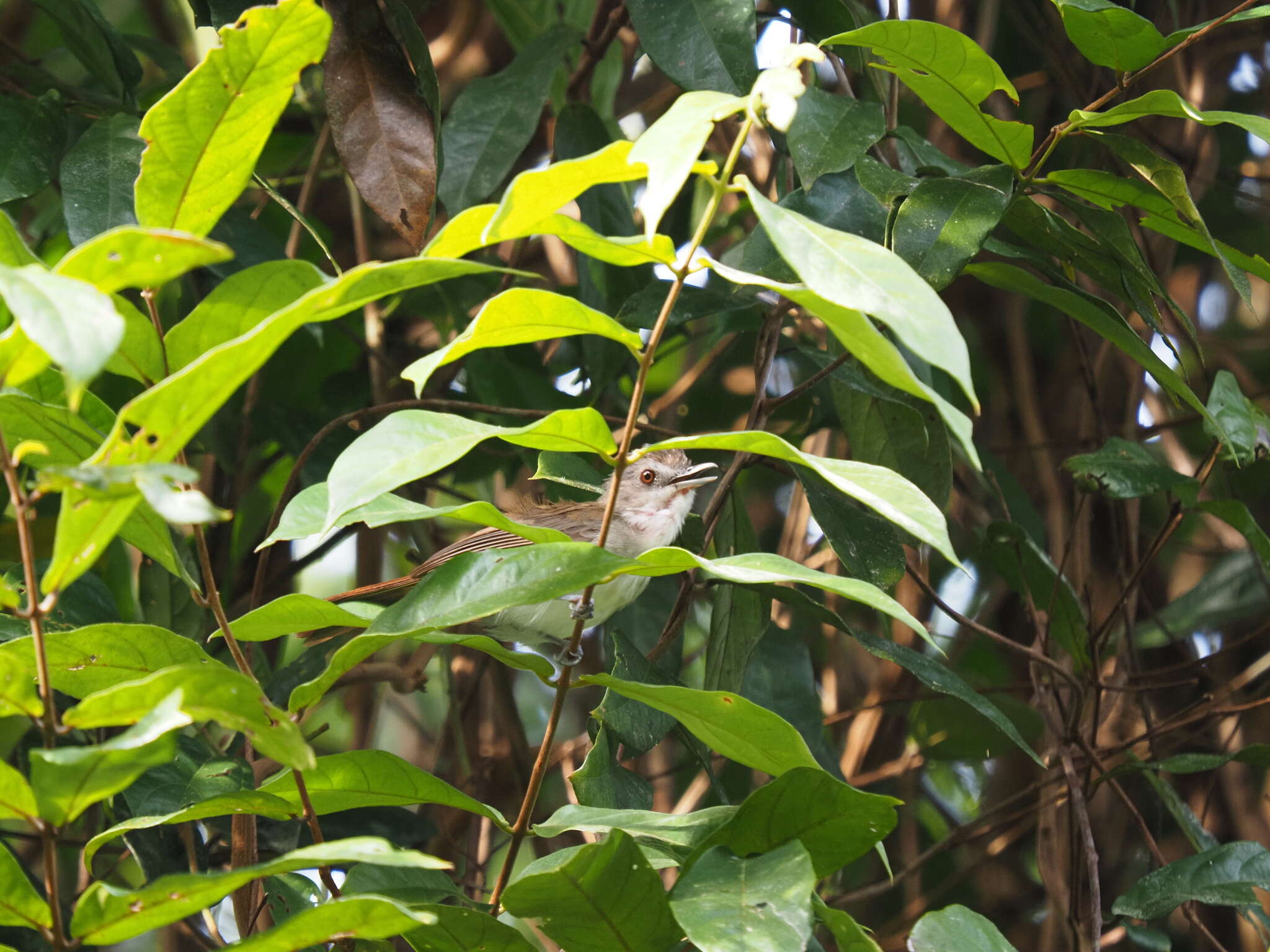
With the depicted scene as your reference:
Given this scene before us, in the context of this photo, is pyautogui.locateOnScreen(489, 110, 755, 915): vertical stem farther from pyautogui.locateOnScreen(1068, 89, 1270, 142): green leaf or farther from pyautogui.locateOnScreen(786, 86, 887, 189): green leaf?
pyautogui.locateOnScreen(1068, 89, 1270, 142): green leaf

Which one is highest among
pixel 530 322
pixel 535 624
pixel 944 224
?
pixel 530 322

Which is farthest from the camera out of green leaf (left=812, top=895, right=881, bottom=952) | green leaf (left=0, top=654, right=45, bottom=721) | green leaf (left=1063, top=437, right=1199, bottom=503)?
green leaf (left=1063, top=437, right=1199, bottom=503)

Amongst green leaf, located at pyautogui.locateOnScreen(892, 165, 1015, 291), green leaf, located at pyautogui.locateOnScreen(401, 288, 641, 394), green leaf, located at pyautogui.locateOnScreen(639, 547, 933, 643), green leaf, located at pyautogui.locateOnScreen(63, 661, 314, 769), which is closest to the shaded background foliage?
green leaf, located at pyautogui.locateOnScreen(892, 165, 1015, 291)

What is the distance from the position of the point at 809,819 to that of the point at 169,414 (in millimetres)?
971

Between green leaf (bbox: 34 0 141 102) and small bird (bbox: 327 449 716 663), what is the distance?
158 centimetres

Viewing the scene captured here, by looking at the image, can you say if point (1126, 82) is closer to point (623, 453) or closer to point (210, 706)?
point (623, 453)

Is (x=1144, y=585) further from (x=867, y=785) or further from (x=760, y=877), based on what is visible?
(x=760, y=877)

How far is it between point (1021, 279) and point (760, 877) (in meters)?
1.26

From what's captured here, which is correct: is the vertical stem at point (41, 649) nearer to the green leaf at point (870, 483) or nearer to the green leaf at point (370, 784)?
the green leaf at point (370, 784)

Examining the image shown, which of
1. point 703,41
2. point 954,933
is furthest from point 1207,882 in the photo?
point 703,41

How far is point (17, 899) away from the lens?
1369 millimetres

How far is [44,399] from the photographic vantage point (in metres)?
1.75

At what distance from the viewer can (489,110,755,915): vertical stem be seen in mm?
1375

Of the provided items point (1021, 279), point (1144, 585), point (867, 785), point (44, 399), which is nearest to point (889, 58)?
point (1021, 279)
